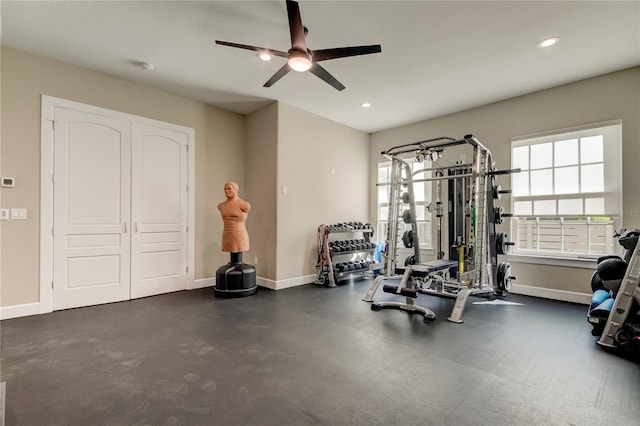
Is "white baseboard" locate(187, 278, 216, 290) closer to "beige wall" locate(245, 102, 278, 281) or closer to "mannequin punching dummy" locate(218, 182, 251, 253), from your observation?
"beige wall" locate(245, 102, 278, 281)

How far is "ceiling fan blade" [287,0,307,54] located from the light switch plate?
11.8 feet

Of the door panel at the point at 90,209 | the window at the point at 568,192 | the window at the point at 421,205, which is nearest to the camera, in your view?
the door panel at the point at 90,209

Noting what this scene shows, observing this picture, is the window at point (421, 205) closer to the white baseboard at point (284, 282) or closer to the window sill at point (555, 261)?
the window sill at point (555, 261)

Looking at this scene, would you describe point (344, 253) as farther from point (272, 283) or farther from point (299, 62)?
point (299, 62)

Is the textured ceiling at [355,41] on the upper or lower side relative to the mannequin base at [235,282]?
upper

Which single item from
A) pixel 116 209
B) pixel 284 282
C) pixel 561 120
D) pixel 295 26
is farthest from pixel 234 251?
pixel 561 120

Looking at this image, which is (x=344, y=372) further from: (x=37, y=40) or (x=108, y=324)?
(x=37, y=40)

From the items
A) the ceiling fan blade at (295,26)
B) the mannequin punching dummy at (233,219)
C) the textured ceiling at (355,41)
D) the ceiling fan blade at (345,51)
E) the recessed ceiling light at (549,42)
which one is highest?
the textured ceiling at (355,41)

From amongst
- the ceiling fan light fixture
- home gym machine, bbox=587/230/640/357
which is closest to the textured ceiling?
the ceiling fan light fixture

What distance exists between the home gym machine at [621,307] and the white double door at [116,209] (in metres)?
5.18

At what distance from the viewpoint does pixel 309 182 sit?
18.0ft

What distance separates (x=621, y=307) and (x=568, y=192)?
2.26 m

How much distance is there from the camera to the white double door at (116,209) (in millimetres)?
3787

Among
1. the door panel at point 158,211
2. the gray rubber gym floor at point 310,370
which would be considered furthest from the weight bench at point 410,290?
the door panel at point 158,211
